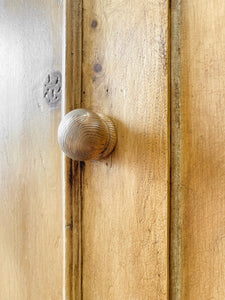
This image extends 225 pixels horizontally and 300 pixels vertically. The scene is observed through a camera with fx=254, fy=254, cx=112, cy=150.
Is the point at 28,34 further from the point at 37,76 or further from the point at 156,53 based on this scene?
the point at 156,53

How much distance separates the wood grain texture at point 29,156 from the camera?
0.35 m

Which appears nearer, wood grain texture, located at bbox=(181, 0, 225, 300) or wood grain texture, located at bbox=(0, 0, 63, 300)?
wood grain texture, located at bbox=(181, 0, 225, 300)

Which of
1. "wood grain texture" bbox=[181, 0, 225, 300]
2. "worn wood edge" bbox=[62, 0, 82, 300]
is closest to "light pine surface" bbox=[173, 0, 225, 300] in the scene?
"wood grain texture" bbox=[181, 0, 225, 300]

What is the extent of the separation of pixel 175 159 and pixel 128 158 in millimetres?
49

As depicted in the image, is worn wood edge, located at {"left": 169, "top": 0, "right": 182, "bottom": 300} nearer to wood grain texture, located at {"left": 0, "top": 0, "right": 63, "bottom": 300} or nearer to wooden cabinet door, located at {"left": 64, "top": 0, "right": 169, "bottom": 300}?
wooden cabinet door, located at {"left": 64, "top": 0, "right": 169, "bottom": 300}

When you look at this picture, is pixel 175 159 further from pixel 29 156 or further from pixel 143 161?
pixel 29 156

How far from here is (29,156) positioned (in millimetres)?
379

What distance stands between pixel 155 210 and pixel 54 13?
0.30 metres

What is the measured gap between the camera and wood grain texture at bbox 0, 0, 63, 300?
35 centimetres

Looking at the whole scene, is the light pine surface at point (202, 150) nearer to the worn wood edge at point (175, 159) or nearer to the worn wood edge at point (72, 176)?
the worn wood edge at point (175, 159)

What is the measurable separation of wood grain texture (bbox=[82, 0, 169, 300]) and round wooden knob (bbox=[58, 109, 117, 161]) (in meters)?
0.02

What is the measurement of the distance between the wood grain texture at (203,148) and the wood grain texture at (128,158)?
0.07 ft

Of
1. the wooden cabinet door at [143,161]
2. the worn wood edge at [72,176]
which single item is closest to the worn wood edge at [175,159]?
the wooden cabinet door at [143,161]

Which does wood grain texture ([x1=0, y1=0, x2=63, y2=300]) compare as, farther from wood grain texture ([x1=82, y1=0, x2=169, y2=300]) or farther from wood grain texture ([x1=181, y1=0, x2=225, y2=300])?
wood grain texture ([x1=181, y1=0, x2=225, y2=300])
